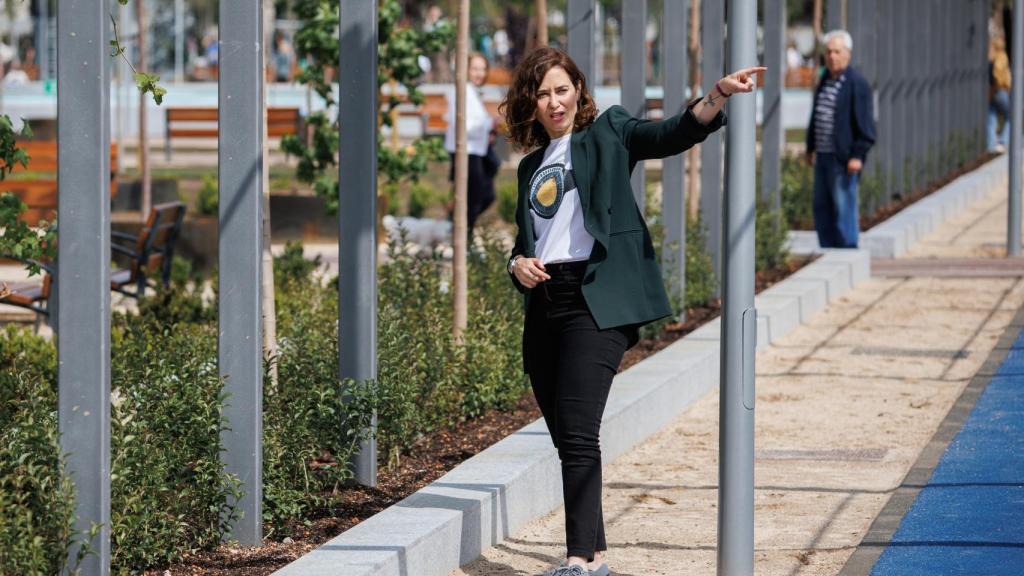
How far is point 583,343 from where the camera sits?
16.8 ft

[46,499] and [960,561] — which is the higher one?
[46,499]

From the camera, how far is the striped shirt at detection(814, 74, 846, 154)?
13555mm

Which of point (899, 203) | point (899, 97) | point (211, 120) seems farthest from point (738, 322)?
point (211, 120)

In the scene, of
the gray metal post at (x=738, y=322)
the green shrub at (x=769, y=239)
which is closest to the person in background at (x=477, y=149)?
the green shrub at (x=769, y=239)

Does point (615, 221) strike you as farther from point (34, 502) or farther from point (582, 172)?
point (34, 502)

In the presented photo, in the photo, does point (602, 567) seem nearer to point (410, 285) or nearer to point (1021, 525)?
point (1021, 525)

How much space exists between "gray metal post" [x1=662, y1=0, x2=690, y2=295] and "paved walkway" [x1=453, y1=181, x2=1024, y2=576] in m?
0.78

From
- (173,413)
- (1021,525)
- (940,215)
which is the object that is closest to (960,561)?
(1021,525)

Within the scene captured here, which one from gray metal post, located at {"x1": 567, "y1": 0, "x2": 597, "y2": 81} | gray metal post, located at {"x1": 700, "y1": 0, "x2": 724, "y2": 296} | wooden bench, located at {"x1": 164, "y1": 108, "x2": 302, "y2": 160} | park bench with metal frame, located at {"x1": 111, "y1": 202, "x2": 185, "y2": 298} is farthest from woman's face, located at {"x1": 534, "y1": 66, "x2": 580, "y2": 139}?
wooden bench, located at {"x1": 164, "y1": 108, "x2": 302, "y2": 160}

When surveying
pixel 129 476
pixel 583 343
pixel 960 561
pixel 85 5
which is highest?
pixel 85 5

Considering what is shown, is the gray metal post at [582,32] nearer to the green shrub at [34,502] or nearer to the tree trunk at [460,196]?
the tree trunk at [460,196]

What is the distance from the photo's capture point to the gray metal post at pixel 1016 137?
48.9ft

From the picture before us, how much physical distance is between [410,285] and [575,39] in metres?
1.72

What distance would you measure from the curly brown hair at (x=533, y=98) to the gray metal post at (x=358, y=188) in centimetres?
101
